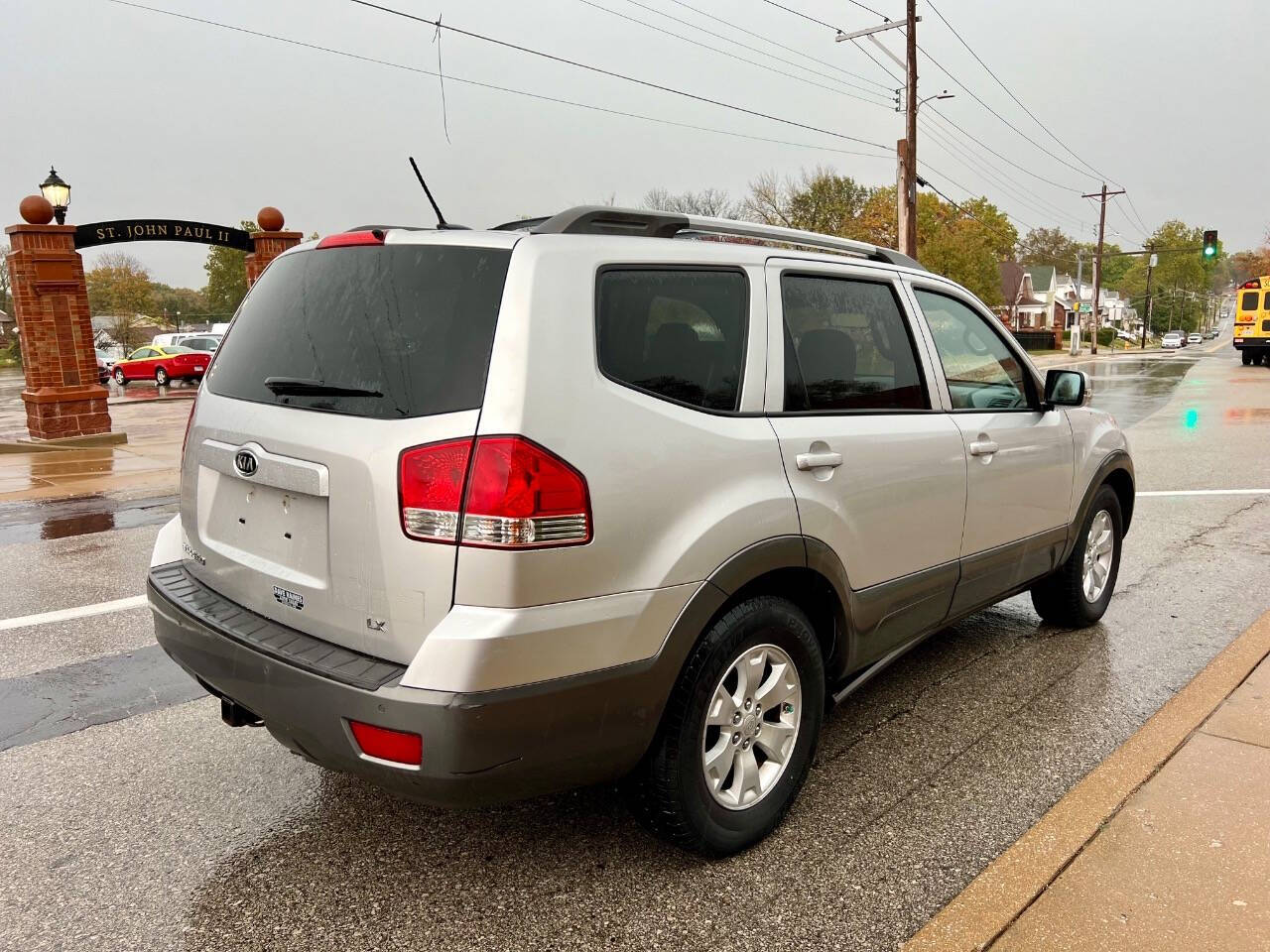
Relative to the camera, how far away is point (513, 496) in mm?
2166

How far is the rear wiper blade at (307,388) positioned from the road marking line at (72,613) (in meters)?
3.34

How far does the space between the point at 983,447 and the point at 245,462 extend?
8.83 feet

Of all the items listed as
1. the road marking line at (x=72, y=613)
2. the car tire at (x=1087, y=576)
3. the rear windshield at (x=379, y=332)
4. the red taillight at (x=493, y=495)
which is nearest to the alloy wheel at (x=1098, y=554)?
the car tire at (x=1087, y=576)

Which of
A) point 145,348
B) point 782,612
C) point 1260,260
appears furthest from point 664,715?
point 1260,260

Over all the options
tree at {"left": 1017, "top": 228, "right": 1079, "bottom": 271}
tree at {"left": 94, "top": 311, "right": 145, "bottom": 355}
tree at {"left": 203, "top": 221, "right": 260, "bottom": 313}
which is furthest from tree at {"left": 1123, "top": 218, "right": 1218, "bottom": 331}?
tree at {"left": 94, "top": 311, "right": 145, "bottom": 355}

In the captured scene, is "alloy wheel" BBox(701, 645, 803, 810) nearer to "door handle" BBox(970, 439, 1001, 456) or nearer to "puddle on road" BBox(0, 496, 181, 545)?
"door handle" BBox(970, 439, 1001, 456)

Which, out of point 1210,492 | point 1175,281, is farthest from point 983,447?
point 1175,281

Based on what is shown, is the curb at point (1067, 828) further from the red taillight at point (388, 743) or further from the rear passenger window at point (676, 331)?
the rear passenger window at point (676, 331)

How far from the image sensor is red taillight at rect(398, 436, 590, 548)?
217 centimetres

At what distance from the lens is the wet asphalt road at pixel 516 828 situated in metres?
2.46

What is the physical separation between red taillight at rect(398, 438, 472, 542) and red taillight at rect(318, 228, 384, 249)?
2.39 ft

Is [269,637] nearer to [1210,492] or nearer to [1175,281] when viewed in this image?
[1210,492]

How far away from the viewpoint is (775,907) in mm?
2527

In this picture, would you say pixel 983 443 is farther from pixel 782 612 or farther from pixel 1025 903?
pixel 1025 903
